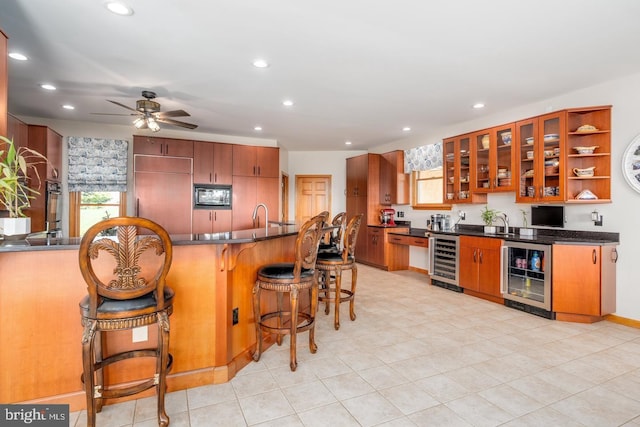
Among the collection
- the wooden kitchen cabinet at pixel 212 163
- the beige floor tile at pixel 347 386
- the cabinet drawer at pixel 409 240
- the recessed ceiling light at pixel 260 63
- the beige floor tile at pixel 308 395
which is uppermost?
the recessed ceiling light at pixel 260 63

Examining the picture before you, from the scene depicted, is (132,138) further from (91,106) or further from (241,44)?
(241,44)

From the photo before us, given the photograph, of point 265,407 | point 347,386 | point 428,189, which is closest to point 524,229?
point 428,189

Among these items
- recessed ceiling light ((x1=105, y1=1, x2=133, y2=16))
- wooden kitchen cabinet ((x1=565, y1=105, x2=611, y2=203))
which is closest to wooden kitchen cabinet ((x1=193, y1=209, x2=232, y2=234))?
recessed ceiling light ((x1=105, y1=1, x2=133, y2=16))

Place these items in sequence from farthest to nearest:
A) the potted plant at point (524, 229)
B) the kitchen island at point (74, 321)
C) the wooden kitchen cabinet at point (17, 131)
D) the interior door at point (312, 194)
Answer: the interior door at point (312, 194), the potted plant at point (524, 229), the wooden kitchen cabinet at point (17, 131), the kitchen island at point (74, 321)

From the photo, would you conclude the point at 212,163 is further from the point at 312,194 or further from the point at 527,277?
the point at 527,277

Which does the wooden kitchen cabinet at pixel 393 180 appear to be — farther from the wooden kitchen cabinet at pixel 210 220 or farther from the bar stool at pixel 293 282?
the bar stool at pixel 293 282

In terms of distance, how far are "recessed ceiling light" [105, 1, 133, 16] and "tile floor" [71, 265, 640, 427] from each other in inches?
103

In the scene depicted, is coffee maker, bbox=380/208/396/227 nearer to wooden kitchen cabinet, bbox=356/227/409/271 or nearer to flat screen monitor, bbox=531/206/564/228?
wooden kitchen cabinet, bbox=356/227/409/271

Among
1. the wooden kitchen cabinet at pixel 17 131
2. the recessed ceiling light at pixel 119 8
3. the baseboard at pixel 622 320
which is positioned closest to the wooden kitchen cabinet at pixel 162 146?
the wooden kitchen cabinet at pixel 17 131

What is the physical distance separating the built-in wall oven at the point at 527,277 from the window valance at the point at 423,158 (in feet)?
7.35

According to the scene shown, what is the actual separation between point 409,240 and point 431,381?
12.6 feet

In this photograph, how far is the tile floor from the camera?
1928mm

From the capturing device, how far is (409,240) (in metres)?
6.04

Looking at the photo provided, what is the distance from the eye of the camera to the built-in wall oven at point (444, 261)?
4.88 m
